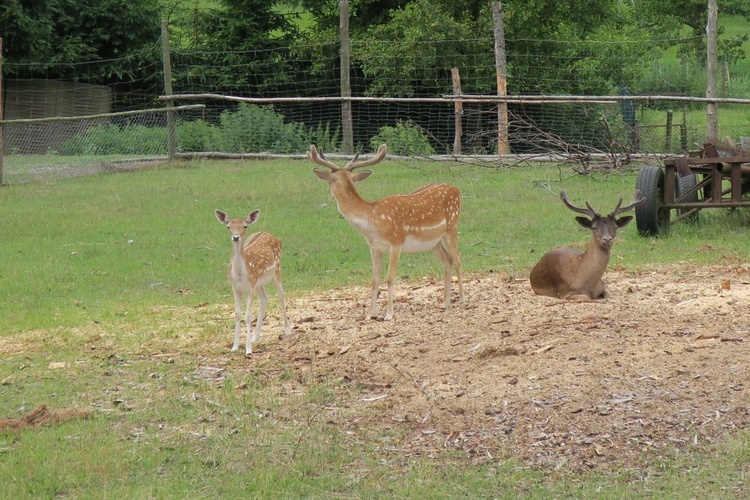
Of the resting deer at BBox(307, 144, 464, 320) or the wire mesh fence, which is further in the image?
the wire mesh fence

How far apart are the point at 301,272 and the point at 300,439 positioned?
6.30 m

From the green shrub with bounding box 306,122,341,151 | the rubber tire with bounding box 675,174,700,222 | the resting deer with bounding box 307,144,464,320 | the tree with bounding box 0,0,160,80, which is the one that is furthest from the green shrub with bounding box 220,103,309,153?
the resting deer with bounding box 307,144,464,320

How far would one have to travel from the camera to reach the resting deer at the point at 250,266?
9.30m

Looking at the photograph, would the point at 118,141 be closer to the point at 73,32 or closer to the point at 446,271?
the point at 73,32

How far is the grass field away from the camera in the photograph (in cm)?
658

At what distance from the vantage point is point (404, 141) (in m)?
23.8

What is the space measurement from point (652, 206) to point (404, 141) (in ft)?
33.0

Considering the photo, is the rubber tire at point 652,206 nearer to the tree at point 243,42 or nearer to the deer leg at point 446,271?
the deer leg at point 446,271

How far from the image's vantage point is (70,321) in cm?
1102

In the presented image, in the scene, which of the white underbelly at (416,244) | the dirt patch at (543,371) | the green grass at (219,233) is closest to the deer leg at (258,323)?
the dirt patch at (543,371)

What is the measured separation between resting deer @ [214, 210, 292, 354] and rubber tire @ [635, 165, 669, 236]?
224 inches

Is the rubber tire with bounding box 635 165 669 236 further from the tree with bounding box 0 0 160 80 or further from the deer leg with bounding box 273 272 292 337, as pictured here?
the tree with bounding box 0 0 160 80

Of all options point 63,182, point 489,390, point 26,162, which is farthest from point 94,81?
point 489,390

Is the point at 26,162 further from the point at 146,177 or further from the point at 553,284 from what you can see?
the point at 553,284
